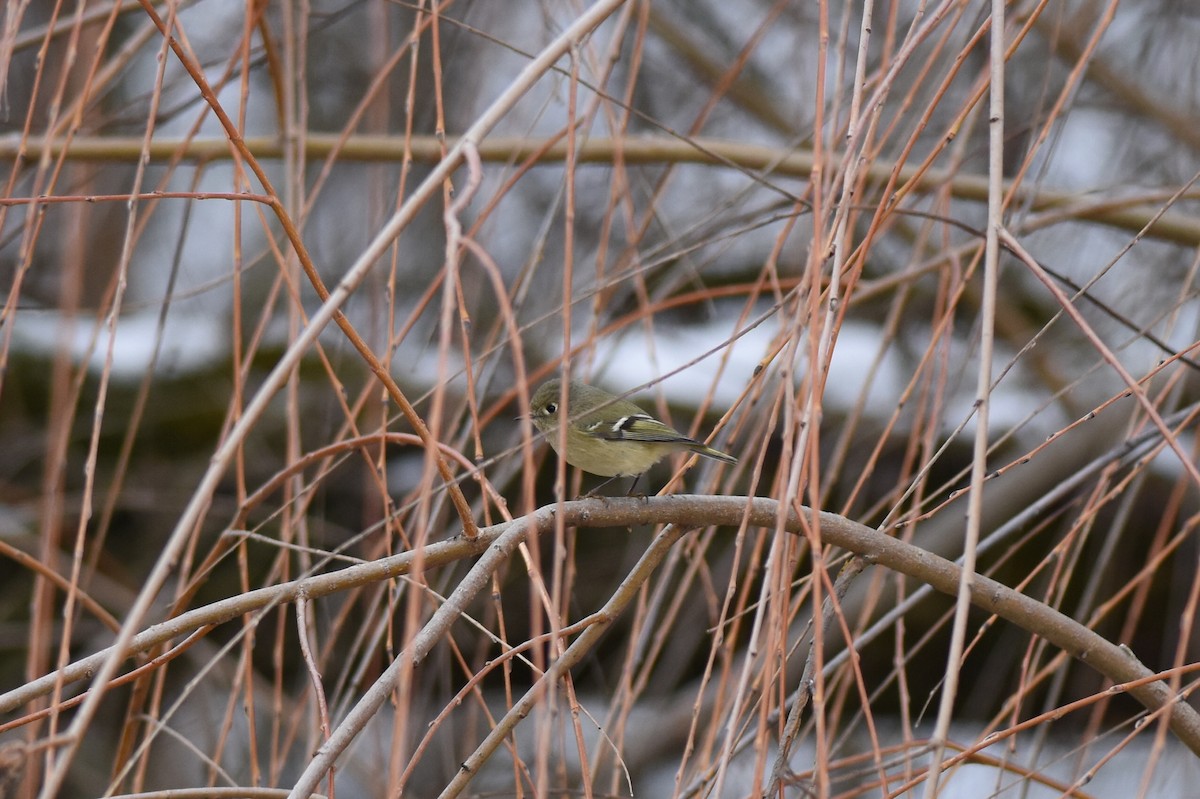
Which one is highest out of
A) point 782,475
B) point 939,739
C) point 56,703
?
point 782,475

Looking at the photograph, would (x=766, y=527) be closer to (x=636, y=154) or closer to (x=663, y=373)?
(x=636, y=154)

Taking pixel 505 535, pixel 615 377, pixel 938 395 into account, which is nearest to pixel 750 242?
pixel 615 377

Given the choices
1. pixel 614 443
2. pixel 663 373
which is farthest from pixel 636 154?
pixel 663 373

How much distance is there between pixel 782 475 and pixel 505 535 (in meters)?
0.40

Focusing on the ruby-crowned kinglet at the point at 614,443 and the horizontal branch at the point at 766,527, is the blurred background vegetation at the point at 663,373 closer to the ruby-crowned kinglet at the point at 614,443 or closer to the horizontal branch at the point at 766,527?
the ruby-crowned kinglet at the point at 614,443

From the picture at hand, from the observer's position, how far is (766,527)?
1567mm

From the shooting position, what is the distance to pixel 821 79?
119 centimetres

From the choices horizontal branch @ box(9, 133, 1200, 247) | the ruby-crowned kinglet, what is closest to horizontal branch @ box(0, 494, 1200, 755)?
the ruby-crowned kinglet

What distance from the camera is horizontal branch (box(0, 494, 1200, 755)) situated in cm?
137

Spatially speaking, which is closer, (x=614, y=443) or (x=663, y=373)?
(x=614, y=443)

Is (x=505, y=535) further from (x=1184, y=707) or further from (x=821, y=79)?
(x=1184, y=707)

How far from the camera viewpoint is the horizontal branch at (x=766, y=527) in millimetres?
1374

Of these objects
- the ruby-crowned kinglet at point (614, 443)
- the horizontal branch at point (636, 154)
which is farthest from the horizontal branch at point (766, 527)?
the horizontal branch at point (636, 154)

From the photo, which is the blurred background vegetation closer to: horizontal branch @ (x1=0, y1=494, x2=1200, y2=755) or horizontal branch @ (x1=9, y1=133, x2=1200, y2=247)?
horizontal branch @ (x1=9, y1=133, x2=1200, y2=247)
